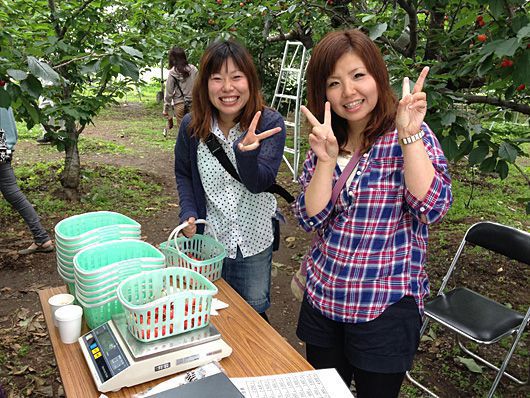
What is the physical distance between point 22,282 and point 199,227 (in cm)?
216

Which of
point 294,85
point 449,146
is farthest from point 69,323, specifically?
point 294,85

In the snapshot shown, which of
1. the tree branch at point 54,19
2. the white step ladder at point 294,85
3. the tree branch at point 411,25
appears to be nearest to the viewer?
the tree branch at point 411,25

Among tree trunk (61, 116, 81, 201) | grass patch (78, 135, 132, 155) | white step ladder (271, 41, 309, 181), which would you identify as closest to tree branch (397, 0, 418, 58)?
white step ladder (271, 41, 309, 181)

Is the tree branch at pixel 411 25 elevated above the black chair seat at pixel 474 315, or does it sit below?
above

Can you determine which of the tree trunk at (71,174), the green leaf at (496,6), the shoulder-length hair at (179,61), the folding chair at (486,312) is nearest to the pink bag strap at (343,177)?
the green leaf at (496,6)

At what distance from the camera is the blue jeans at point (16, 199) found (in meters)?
3.60

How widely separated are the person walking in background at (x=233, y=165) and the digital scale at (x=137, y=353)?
2.02ft

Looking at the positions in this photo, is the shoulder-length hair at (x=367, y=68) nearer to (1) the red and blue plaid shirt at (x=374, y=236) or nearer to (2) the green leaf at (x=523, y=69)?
(1) the red and blue plaid shirt at (x=374, y=236)

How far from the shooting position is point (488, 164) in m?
2.23

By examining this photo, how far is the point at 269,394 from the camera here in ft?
3.87

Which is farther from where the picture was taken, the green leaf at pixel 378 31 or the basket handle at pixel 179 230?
the green leaf at pixel 378 31

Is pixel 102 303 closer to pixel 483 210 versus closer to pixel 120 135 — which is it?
pixel 483 210

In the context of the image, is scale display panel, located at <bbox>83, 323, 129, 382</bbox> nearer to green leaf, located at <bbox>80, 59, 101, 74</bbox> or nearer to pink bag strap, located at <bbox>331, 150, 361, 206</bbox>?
pink bag strap, located at <bbox>331, 150, 361, 206</bbox>

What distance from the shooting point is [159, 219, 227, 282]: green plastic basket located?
67.9 inches
